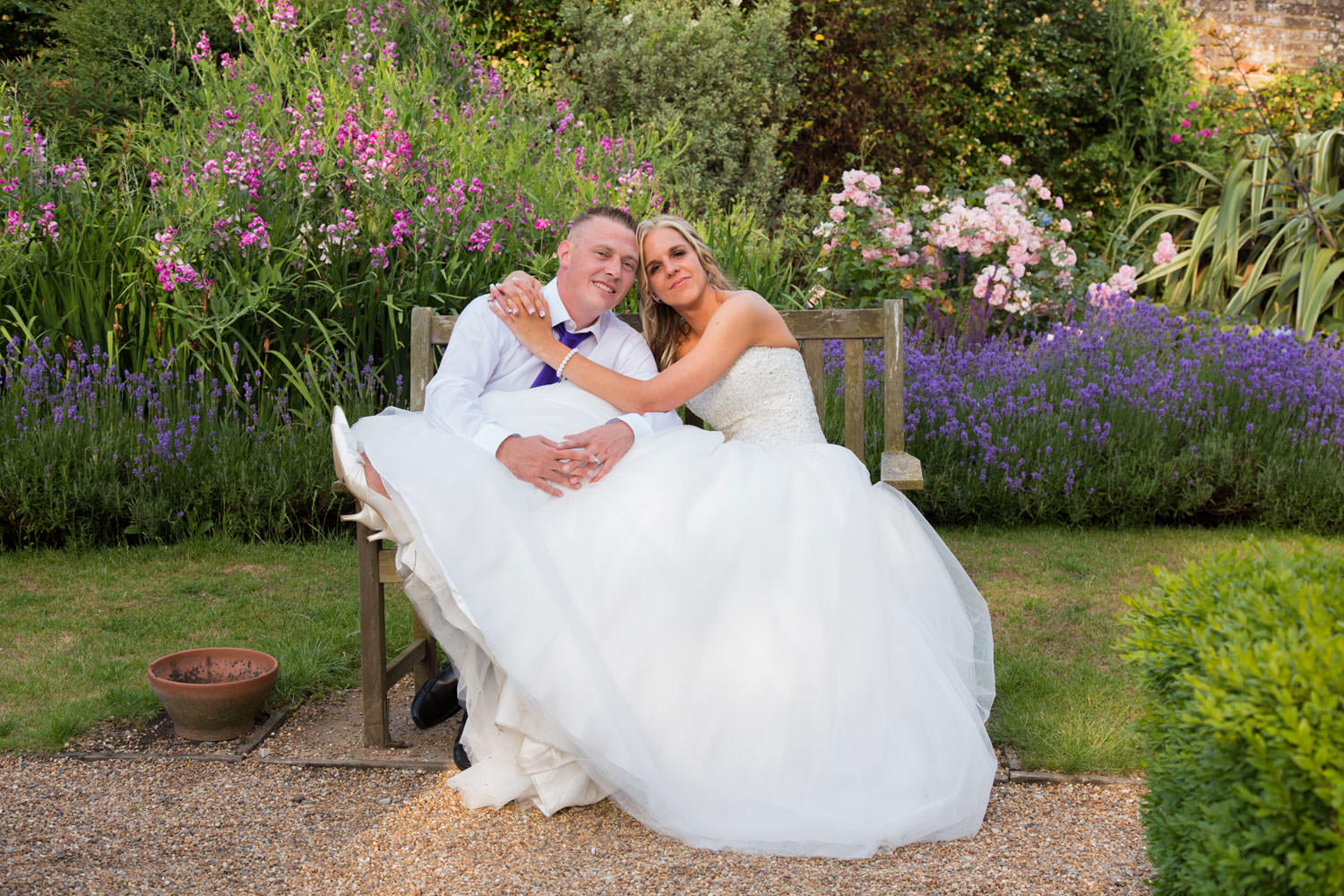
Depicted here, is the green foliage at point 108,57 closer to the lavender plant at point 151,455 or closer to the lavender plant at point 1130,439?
the lavender plant at point 151,455

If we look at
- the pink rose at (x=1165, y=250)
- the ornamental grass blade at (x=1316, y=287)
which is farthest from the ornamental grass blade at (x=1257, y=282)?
the pink rose at (x=1165, y=250)

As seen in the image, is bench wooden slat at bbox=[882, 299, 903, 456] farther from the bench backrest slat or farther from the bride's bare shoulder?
the bride's bare shoulder

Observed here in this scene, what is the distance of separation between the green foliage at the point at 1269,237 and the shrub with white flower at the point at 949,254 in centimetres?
173

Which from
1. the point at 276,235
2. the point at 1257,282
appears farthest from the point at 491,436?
the point at 1257,282

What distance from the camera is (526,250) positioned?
19.2 ft

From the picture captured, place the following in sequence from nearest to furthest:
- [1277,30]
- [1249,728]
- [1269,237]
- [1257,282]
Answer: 1. [1249,728]
2. [1257,282]
3. [1269,237]
4. [1277,30]

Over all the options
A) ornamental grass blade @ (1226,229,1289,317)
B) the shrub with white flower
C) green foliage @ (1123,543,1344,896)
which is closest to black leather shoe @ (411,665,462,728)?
green foliage @ (1123,543,1344,896)

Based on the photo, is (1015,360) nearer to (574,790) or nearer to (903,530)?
(903,530)

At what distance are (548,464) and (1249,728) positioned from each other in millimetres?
1724

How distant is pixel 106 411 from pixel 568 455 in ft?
10.4

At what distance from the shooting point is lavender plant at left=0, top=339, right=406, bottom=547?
491cm

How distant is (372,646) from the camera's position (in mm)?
3139

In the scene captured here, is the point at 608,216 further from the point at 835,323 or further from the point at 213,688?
the point at 213,688

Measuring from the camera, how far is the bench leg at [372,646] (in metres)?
3.11
